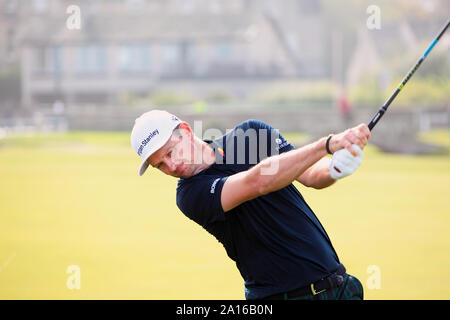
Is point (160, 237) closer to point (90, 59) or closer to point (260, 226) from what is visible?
point (260, 226)

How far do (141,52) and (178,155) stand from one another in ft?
226

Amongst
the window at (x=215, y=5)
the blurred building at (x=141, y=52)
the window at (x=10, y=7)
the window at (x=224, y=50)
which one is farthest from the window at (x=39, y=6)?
the window at (x=224, y=50)

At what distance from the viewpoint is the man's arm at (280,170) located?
13.9 ft

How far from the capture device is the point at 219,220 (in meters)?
4.68

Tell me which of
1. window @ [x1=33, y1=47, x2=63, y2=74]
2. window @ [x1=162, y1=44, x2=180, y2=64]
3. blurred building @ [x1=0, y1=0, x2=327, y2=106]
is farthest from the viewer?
window @ [x1=33, y1=47, x2=63, y2=74]

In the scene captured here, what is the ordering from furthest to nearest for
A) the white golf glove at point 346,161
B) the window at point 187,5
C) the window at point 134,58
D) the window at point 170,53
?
the window at point 187,5
the window at point 134,58
the window at point 170,53
the white golf glove at point 346,161

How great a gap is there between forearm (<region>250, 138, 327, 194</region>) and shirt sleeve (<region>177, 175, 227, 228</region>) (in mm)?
334

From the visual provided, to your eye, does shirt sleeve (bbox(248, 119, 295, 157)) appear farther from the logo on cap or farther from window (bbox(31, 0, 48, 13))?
window (bbox(31, 0, 48, 13))

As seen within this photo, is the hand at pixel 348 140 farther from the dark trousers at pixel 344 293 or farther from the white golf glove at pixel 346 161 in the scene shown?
the dark trousers at pixel 344 293

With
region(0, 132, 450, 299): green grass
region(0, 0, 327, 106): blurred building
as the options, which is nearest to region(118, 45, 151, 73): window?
region(0, 0, 327, 106): blurred building

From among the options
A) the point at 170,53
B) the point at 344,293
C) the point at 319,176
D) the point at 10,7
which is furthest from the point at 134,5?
the point at 344,293

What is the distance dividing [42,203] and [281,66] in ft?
190

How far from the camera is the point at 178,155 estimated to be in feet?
15.6

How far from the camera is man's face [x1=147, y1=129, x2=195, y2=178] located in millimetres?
4746
